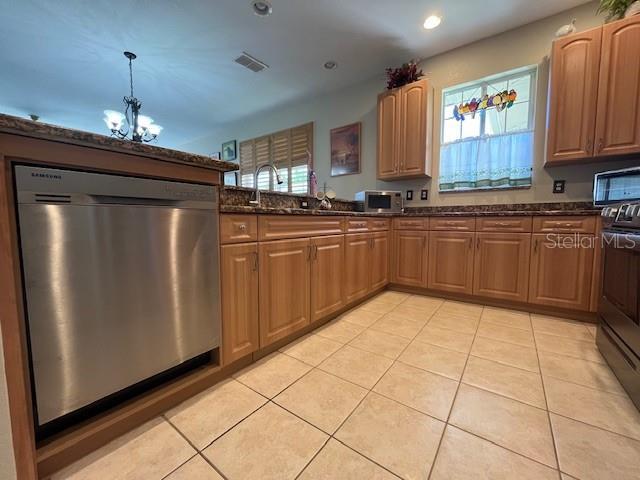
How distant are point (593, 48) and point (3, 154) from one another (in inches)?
144

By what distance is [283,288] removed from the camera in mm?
1616

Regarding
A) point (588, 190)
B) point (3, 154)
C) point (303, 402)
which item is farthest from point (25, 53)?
point (588, 190)

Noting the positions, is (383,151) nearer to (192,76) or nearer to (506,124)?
(506,124)

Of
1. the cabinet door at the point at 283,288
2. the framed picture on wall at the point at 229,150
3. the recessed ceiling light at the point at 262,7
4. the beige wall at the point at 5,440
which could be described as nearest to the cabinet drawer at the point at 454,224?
the cabinet door at the point at 283,288

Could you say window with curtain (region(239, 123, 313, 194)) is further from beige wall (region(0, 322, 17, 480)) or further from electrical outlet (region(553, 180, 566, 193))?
beige wall (region(0, 322, 17, 480))

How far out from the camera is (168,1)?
2221mm

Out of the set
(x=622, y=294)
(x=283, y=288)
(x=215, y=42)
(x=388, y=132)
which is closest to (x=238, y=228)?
(x=283, y=288)

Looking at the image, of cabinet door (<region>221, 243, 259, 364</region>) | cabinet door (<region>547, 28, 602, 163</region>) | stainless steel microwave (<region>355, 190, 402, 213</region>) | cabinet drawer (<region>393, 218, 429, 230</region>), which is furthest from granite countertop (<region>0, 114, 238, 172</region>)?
cabinet door (<region>547, 28, 602, 163</region>)

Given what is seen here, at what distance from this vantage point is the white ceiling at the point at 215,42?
2312 mm

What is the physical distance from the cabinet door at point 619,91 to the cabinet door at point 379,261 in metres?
1.90

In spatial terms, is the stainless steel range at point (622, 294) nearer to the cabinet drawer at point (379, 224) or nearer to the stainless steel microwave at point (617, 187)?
the stainless steel microwave at point (617, 187)

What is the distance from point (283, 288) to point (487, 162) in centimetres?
263

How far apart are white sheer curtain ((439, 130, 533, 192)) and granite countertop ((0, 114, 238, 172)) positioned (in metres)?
2.78

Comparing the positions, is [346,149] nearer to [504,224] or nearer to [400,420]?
[504,224]
